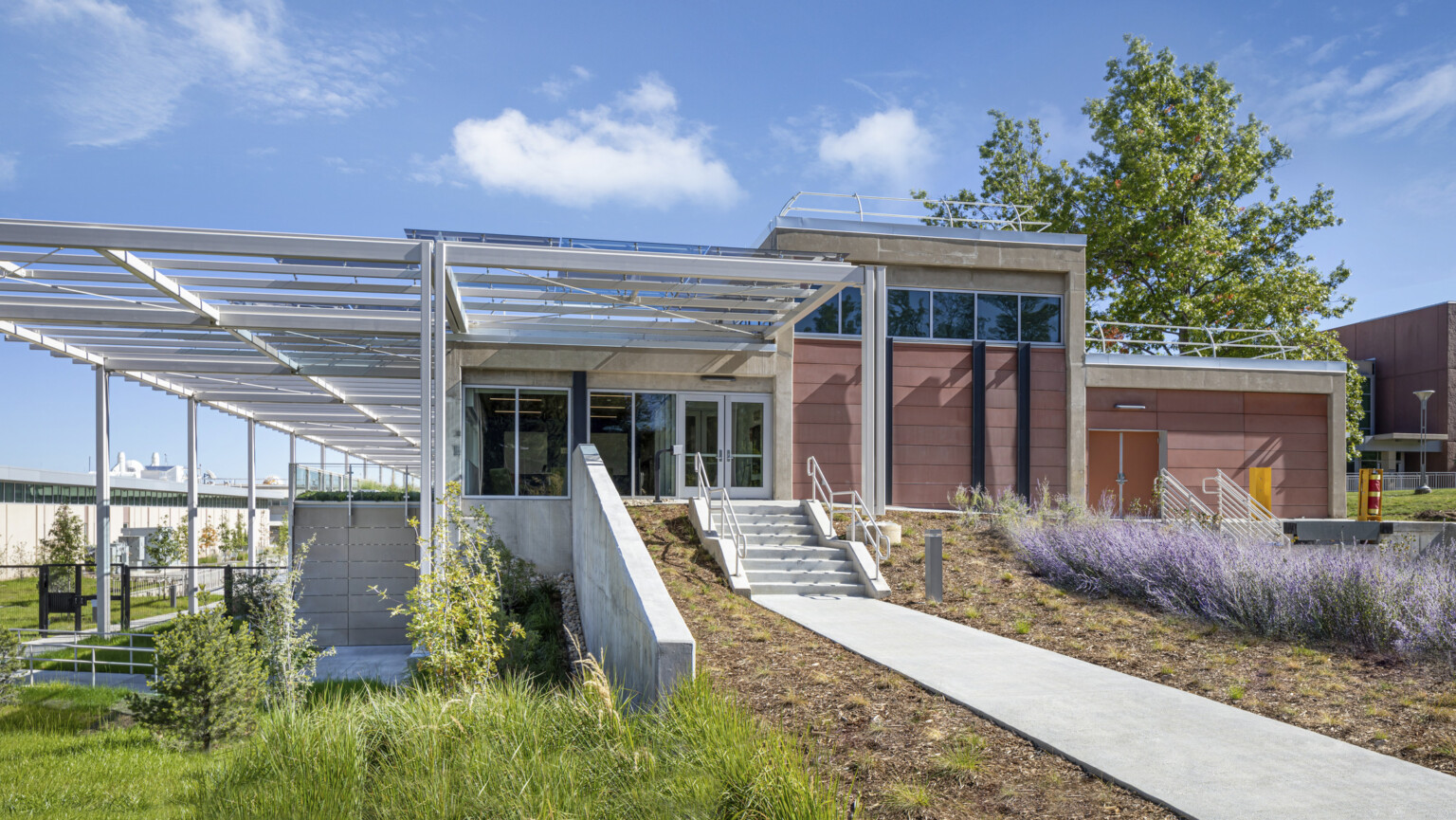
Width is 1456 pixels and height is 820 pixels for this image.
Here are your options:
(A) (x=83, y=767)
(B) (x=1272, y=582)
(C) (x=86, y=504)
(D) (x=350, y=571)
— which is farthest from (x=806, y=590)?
(C) (x=86, y=504)

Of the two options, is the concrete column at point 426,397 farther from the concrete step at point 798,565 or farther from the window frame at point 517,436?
the window frame at point 517,436

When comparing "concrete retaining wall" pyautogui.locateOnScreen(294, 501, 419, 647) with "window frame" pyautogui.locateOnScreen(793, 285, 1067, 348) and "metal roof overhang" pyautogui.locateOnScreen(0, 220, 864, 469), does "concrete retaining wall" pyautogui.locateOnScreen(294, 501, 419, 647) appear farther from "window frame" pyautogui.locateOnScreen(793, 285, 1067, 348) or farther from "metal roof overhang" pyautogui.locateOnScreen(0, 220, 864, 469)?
"window frame" pyautogui.locateOnScreen(793, 285, 1067, 348)

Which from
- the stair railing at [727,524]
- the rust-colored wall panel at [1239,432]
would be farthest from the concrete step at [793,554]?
the rust-colored wall panel at [1239,432]

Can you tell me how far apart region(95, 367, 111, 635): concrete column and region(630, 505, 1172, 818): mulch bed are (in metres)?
13.4

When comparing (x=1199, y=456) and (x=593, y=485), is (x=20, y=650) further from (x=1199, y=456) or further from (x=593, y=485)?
(x=1199, y=456)

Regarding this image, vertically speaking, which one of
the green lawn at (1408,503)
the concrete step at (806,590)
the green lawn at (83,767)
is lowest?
the green lawn at (83,767)

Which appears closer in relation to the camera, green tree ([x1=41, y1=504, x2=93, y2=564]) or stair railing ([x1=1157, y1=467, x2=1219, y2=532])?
stair railing ([x1=1157, y1=467, x2=1219, y2=532])

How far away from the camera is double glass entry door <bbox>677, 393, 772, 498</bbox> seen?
62.6 ft

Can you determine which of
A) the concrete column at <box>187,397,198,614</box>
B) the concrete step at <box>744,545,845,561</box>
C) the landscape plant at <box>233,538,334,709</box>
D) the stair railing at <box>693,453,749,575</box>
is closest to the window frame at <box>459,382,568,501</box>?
the stair railing at <box>693,453,749,575</box>

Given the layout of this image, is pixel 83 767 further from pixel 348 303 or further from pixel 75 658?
pixel 75 658

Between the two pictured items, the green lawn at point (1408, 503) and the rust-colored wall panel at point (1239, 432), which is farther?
the green lawn at point (1408, 503)

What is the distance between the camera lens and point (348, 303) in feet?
48.0

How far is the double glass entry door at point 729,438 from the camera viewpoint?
19078 millimetres

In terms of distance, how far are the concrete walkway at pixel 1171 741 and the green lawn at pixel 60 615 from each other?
1967cm
